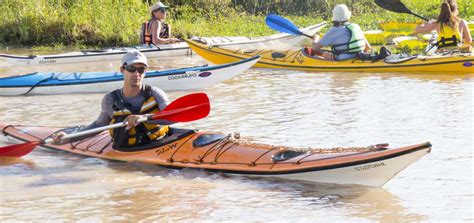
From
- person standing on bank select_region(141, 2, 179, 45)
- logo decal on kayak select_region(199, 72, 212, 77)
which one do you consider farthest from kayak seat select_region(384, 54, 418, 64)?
person standing on bank select_region(141, 2, 179, 45)

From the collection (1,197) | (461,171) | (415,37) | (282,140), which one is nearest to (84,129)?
(1,197)

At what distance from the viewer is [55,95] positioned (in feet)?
36.0

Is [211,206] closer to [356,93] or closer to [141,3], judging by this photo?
[356,93]

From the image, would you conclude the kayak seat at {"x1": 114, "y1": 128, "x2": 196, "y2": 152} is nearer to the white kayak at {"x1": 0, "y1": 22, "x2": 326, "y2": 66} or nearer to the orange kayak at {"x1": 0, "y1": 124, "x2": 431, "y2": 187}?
the orange kayak at {"x1": 0, "y1": 124, "x2": 431, "y2": 187}

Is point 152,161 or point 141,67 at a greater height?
point 141,67

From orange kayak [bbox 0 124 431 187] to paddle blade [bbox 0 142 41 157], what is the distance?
17.1 inches

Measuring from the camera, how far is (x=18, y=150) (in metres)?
7.16

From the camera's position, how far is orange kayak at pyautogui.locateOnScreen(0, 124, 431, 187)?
585 centimetres

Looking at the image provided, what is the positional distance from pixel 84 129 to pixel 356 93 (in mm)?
4790

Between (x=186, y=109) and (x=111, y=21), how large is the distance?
946 cm

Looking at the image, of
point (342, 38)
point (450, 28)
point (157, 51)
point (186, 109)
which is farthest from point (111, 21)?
point (186, 109)

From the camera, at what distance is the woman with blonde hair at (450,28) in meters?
11.9

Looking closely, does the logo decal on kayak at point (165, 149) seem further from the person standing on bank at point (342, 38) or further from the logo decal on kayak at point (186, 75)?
the person standing on bank at point (342, 38)

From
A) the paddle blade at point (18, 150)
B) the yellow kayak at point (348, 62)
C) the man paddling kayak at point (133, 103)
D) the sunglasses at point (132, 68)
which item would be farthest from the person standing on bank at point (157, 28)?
the sunglasses at point (132, 68)
